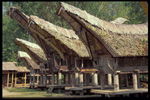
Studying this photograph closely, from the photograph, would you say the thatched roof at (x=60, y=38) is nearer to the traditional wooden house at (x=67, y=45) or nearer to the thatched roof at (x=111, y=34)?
the traditional wooden house at (x=67, y=45)

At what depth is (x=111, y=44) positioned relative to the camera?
13570 mm

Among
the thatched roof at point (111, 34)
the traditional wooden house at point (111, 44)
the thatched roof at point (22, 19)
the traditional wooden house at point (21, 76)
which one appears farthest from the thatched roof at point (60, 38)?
the traditional wooden house at point (21, 76)

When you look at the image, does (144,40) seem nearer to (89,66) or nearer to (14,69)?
(89,66)

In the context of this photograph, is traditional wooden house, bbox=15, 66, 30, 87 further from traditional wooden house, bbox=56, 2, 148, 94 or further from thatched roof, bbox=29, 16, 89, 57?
traditional wooden house, bbox=56, 2, 148, 94

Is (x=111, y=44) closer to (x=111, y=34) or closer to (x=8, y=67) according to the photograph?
(x=111, y=34)

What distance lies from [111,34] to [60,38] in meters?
5.02

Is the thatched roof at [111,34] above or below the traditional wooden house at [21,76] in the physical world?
above

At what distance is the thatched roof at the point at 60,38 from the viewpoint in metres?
16.8

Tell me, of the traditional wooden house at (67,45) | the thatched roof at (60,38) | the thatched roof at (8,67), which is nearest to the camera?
the thatched roof at (60,38)

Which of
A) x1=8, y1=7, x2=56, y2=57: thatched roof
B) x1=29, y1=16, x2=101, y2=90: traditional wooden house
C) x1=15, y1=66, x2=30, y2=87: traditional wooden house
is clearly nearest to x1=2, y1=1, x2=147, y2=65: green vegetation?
x1=15, y1=66, x2=30, y2=87: traditional wooden house

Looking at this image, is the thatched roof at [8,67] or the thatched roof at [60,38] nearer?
the thatched roof at [60,38]

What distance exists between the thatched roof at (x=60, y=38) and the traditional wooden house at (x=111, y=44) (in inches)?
113

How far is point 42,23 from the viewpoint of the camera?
16984 millimetres

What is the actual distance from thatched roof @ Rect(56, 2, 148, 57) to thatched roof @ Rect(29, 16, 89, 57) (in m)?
3.46
